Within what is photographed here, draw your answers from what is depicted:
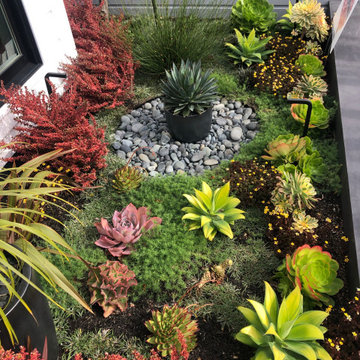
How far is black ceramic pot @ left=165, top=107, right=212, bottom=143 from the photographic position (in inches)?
141

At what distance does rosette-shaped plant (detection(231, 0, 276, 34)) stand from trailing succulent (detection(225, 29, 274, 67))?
21 centimetres

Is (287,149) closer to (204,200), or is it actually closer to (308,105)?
(308,105)

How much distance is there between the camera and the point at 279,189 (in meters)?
3.01

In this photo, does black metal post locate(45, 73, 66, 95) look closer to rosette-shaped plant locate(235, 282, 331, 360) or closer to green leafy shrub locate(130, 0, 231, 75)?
green leafy shrub locate(130, 0, 231, 75)

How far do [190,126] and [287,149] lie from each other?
92 cm

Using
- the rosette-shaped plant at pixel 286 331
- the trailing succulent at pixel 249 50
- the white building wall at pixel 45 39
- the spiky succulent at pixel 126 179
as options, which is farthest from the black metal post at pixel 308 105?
the white building wall at pixel 45 39

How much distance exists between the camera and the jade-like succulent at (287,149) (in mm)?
3262

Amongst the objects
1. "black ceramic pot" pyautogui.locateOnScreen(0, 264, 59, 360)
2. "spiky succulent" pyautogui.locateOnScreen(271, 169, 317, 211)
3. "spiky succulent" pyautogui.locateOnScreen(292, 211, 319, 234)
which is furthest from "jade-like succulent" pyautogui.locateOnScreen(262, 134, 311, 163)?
"black ceramic pot" pyautogui.locateOnScreen(0, 264, 59, 360)

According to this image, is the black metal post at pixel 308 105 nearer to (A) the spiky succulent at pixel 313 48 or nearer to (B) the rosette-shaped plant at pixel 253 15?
(A) the spiky succulent at pixel 313 48

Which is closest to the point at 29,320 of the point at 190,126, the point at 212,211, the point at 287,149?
the point at 212,211

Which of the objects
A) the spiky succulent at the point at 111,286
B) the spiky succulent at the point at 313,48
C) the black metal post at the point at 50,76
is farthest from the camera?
the spiky succulent at the point at 313,48

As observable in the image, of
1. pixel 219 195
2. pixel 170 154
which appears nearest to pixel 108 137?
pixel 170 154

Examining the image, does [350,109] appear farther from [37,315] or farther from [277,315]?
[37,315]

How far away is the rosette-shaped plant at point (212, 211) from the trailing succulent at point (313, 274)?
1.75ft
